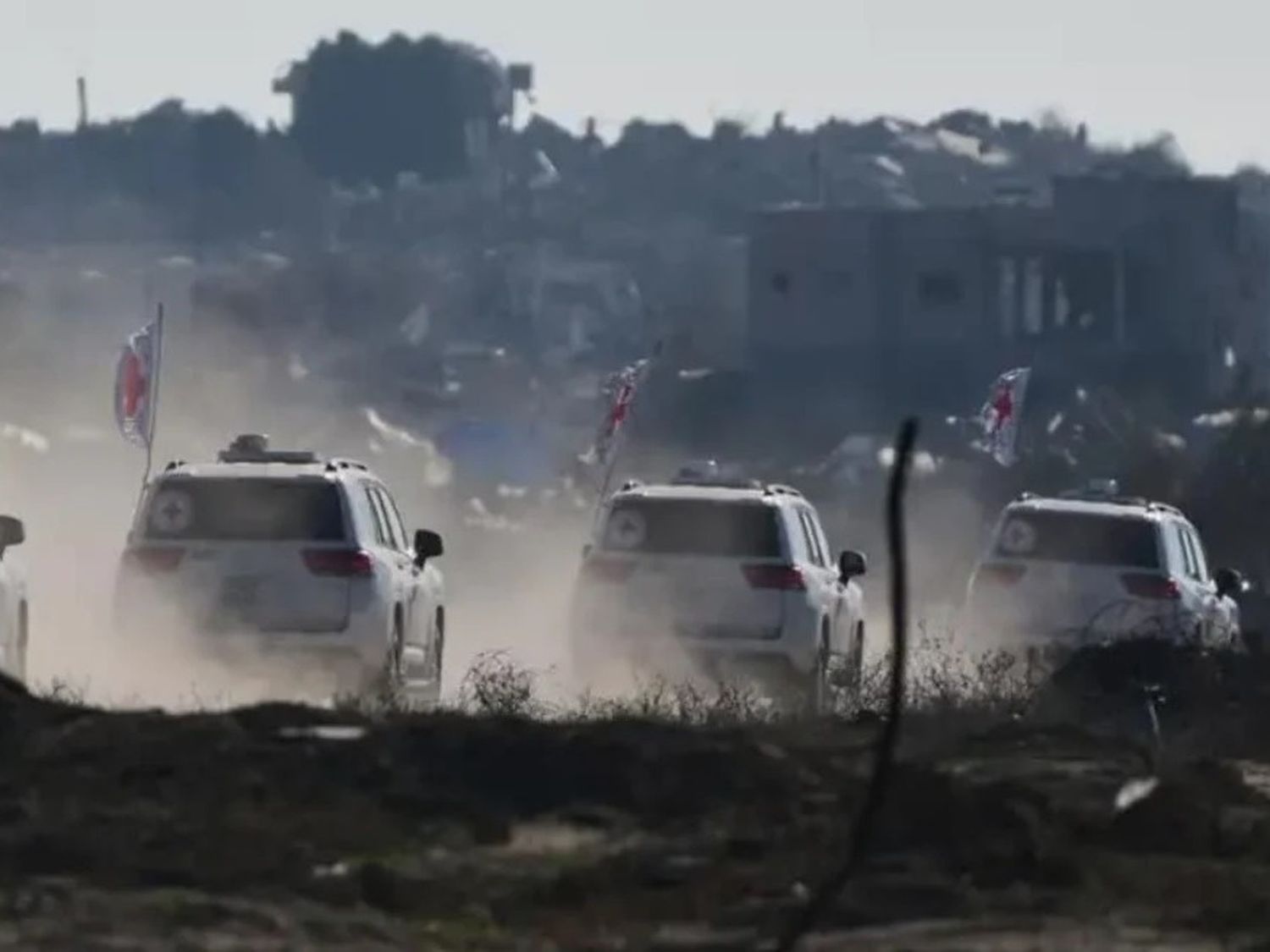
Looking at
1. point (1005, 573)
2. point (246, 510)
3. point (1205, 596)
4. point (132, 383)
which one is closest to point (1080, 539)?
point (1005, 573)

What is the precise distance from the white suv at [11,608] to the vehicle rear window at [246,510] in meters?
1.04

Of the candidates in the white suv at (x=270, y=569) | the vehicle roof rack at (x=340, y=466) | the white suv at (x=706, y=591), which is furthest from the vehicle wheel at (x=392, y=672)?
the white suv at (x=706, y=591)

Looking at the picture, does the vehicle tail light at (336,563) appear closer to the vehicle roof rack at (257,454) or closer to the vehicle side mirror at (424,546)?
the vehicle roof rack at (257,454)

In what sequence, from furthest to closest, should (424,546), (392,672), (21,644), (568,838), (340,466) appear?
(424,546)
(340,466)
(392,672)
(21,644)
(568,838)

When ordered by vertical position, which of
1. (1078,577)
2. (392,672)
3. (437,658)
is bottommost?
(437,658)

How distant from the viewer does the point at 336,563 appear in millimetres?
26594

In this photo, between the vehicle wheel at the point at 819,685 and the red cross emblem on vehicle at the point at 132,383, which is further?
the red cross emblem on vehicle at the point at 132,383

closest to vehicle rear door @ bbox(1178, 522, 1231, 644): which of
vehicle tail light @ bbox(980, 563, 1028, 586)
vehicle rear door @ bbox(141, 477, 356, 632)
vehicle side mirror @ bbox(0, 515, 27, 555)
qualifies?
vehicle tail light @ bbox(980, 563, 1028, 586)

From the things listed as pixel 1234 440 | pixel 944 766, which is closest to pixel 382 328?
pixel 1234 440

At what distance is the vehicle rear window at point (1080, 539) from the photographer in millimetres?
32031

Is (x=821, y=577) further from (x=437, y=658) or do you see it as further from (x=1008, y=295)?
(x=1008, y=295)

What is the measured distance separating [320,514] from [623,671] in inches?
120

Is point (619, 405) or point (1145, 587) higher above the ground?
point (619, 405)

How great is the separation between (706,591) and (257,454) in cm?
302
